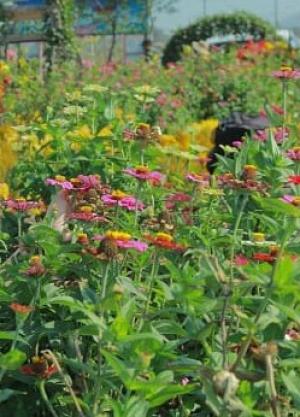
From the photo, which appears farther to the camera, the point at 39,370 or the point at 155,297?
the point at 155,297

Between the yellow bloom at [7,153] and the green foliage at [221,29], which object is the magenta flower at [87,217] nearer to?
the yellow bloom at [7,153]

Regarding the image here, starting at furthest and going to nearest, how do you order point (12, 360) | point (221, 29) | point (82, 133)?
1. point (221, 29)
2. point (82, 133)
3. point (12, 360)

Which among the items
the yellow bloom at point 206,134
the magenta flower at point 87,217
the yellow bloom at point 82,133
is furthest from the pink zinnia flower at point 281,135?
the yellow bloom at point 206,134

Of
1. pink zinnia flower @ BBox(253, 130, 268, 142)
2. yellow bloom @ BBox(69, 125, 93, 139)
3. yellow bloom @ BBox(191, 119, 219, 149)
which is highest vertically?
pink zinnia flower @ BBox(253, 130, 268, 142)

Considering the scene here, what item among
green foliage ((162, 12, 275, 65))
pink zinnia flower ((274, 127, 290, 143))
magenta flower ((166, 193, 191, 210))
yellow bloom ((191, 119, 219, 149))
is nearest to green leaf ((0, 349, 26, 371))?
magenta flower ((166, 193, 191, 210))

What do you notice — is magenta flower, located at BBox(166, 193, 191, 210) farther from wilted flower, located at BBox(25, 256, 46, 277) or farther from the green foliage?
the green foliage

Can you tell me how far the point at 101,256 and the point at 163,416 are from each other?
42cm

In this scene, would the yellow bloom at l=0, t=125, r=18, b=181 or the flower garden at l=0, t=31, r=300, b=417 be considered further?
the yellow bloom at l=0, t=125, r=18, b=181

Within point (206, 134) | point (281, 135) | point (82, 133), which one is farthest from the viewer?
point (206, 134)

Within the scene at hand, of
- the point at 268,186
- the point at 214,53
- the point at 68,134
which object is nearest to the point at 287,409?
the point at 268,186

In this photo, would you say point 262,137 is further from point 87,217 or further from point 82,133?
point 87,217

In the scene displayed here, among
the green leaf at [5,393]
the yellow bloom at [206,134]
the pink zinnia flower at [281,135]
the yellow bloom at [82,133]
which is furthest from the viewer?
the yellow bloom at [206,134]

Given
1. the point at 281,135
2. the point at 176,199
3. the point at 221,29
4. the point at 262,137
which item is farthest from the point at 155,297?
the point at 221,29

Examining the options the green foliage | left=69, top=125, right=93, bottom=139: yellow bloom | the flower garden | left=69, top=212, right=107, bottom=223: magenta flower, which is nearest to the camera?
the flower garden
